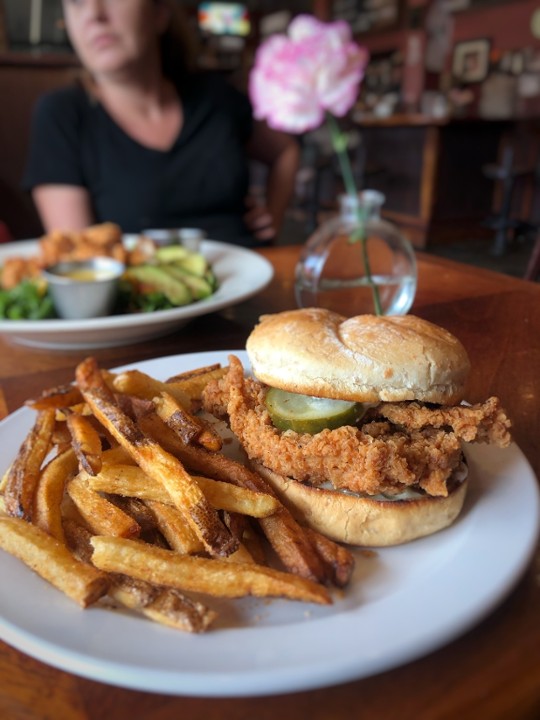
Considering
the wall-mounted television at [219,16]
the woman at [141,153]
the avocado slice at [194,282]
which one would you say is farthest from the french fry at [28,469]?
the wall-mounted television at [219,16]

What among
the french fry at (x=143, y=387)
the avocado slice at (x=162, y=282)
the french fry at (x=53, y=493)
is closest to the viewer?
the french fry at (x=53, y=493)

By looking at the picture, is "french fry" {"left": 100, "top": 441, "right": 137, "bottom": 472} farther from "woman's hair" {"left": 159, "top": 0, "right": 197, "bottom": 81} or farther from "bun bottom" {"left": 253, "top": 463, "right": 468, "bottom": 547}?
"woman's hair" {"left": 159, "top": 0, "right": 197, "bottom": 81}

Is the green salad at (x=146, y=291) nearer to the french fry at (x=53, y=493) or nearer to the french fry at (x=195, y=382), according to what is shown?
the french fry at (x=195, y=382)

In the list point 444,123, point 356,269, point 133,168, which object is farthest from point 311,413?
point 444,123

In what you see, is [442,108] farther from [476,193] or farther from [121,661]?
[121,661]

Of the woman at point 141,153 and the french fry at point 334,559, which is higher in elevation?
the woman at point 141,153

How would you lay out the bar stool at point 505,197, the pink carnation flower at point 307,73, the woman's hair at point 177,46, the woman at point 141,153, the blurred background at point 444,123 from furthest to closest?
the blurred background at point 444,123 → the bar stool at point 505,197 → the woman's hair at point 177,46 → the woman at point 141,153 → the pink carnation flower at point 307,73

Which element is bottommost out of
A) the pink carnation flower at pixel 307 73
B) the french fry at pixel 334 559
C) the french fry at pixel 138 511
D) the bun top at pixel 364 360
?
the french fry at pixel 138 511
